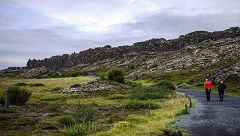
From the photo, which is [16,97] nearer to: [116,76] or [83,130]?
[83,130]

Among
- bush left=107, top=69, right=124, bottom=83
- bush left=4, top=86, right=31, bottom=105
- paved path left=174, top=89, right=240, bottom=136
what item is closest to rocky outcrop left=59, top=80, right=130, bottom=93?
bush left=107, top=69, right=124, bottom=83

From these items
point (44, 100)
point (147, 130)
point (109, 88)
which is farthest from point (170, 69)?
point (147, 130)

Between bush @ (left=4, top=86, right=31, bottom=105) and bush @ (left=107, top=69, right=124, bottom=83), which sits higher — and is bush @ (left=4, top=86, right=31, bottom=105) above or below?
below

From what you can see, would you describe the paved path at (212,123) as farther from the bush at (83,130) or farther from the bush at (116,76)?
the bush at (116,76)

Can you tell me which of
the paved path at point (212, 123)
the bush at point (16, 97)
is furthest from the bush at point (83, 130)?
the bush at point (16, 97)

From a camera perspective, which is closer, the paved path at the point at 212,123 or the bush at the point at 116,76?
the paved path at the point at 212,123

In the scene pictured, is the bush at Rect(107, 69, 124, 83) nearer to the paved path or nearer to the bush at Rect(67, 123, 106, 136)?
the paved path

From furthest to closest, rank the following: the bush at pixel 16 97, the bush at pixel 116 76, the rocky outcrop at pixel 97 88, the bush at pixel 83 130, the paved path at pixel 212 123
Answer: the bush at pixel 116 76
the rocky outcrop at pixel 97 88
the bush at pixel 16 97
the paved path at pixel 212 123
the bush at pixel 83 130

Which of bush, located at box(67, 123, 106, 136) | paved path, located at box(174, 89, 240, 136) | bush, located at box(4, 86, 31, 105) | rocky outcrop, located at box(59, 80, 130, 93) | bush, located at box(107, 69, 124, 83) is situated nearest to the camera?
bush, located at box(67, 123, 106, 136)

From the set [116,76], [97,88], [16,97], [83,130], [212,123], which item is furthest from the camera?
[116,76]

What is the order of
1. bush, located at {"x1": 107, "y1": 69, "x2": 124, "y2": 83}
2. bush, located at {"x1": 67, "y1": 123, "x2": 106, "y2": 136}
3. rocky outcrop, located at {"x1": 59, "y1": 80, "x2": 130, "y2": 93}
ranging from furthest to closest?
bush, located at {"x1": 107, "y1": 69, "x2": 124, "y2": 83}
rocky outcrop, located at {"x1": 59, "y1": 80, "x2": 130, "y2": 93}
bush, located at {"x1": 67, "y1": 123, "x2": 106, "y2": 136}

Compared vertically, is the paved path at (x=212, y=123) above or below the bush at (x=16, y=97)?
below

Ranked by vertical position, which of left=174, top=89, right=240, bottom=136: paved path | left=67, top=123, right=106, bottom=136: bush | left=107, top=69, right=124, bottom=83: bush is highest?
left=107, top=69, right=124, bottom=83: bush

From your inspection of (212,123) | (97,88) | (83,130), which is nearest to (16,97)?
(83,130)
